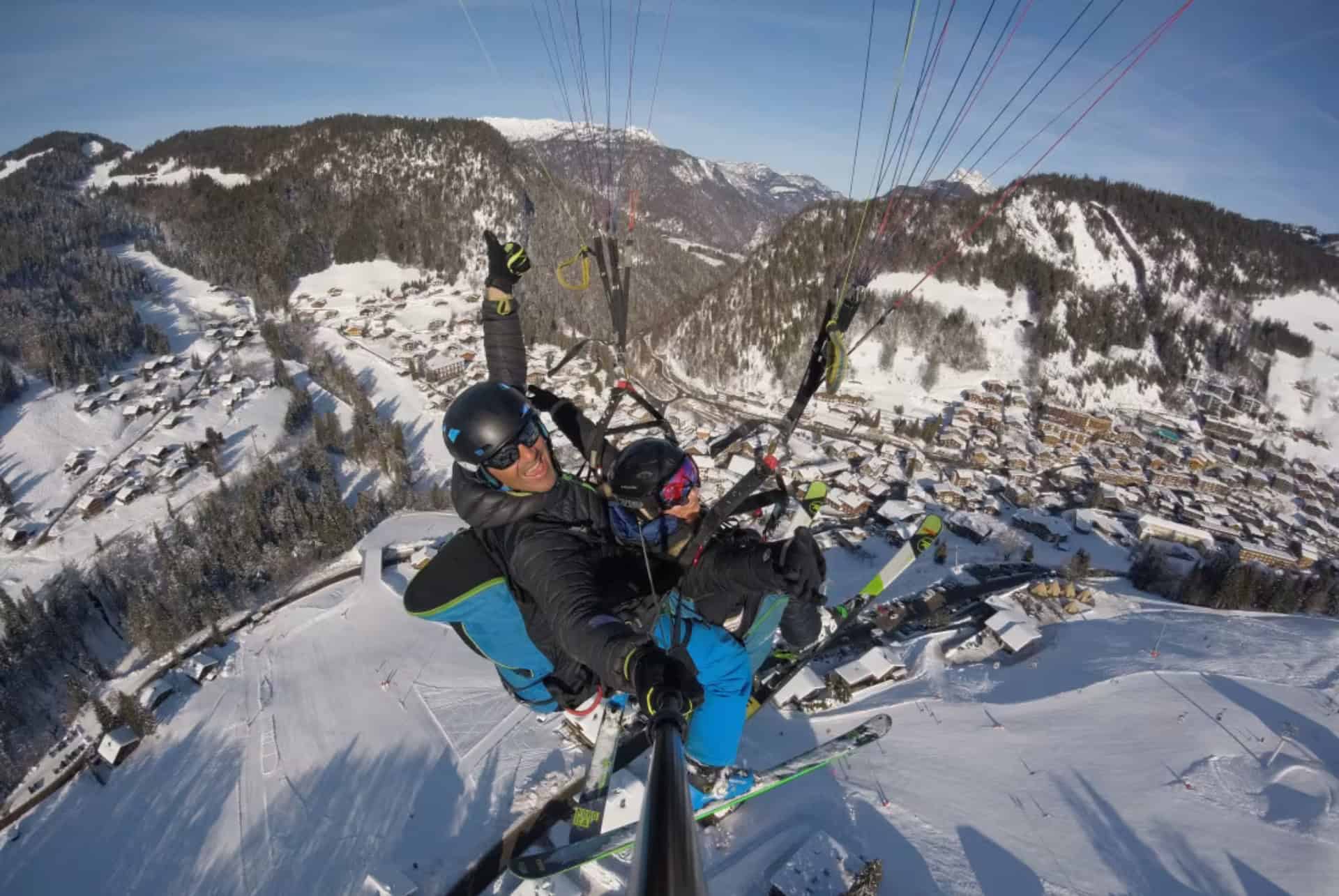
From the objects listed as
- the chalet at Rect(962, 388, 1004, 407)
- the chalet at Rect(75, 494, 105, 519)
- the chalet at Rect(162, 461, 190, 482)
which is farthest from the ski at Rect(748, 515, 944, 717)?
the chalet at Rect(962, 388, 1004, 407)

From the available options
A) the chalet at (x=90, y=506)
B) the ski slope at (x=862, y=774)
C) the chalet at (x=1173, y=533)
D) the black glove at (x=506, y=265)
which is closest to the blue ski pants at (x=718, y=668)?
the black glove at (x=506, y=265)

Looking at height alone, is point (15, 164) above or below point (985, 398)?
above

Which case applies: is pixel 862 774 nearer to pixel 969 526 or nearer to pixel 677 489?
pixel 677 489

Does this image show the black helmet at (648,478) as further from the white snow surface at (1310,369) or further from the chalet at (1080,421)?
the white snow surface at (1310,369)

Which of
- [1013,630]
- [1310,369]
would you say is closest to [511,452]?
[1013,630]

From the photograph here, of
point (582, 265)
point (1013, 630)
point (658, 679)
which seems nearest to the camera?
point (658, 679)

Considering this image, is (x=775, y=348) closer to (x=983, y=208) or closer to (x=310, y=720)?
(x=983, y=208)

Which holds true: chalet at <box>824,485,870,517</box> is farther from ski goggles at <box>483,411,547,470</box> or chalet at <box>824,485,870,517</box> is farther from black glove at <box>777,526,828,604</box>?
ski goggles at <box>483,411,547,470</box>
